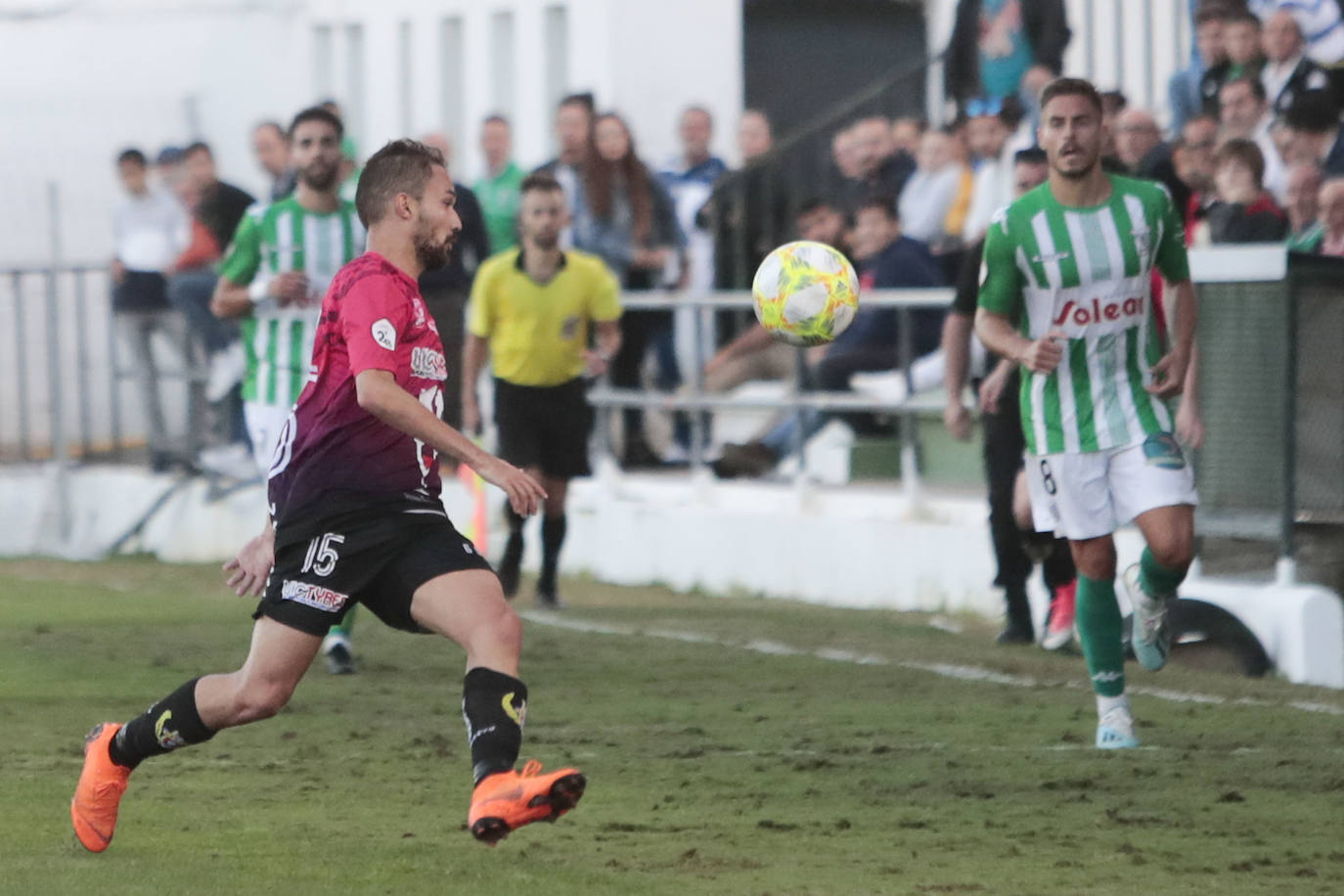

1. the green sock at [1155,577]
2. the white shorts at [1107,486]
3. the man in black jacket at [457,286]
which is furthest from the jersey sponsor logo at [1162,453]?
the man in black jacket at [457,286]

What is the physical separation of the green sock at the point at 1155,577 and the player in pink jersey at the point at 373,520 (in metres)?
2.98

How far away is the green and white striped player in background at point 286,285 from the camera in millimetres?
10531

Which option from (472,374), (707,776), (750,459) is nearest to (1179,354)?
(707,776)

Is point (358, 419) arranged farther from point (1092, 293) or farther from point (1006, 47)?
point (1006, 47)

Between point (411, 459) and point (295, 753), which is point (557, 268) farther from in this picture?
point (411, 459)

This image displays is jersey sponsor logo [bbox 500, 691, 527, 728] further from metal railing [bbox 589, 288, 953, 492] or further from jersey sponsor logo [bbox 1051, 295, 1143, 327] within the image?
metal railing [bbox 589, 288, 953, 492]

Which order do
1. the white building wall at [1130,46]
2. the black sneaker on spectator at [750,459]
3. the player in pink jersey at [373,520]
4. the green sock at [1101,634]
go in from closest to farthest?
the player in pink jersey at [373,520]
the green sock at [1101,634]
the black sneaker on spectator at [750,459]
the white building wall at [1130,46]

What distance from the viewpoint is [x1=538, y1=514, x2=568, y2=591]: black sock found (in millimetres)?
13352

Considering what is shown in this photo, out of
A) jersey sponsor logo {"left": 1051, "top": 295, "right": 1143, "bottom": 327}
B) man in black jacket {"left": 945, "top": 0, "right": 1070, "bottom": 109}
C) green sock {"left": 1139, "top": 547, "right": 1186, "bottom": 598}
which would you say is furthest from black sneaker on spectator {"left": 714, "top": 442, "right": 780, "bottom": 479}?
jersey sponsor logo {"left": 1051, "top": 295, "right": 1143, "bottom": 327}

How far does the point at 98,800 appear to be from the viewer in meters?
6.60

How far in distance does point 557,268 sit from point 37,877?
23.7 ft

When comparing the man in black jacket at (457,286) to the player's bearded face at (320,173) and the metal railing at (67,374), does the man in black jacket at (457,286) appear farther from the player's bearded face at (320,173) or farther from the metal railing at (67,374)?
the metal railing at (67,374)

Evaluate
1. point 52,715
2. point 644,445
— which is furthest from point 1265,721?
point 644,445

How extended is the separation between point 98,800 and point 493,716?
3.95ft
